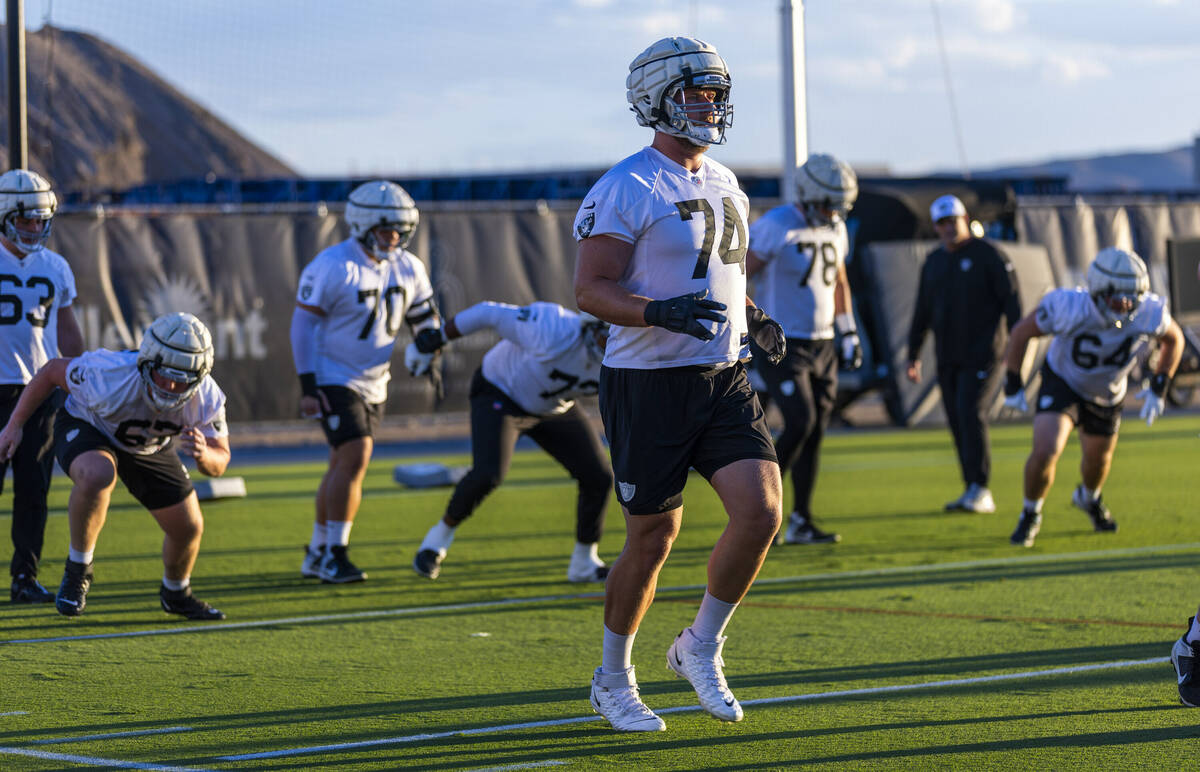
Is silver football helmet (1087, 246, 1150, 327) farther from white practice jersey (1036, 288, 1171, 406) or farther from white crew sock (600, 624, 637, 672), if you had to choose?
white crew sock (600, 624, 637, 672)

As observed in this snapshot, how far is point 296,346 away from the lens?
28.5 ft

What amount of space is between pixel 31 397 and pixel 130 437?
454mm

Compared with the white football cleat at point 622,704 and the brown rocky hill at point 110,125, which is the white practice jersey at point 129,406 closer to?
the white football cleat at point 622,704

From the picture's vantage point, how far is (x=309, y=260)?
18906 mm

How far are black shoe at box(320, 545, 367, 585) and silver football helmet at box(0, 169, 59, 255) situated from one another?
2.14 metres

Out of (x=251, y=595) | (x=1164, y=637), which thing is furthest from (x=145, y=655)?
(x=1164, y=637)

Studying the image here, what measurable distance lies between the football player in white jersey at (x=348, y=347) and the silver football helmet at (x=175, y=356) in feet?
5.01

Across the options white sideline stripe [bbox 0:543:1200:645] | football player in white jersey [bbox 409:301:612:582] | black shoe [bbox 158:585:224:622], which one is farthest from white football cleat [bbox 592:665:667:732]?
football player in white jersey [bbox 409:301:612:582]

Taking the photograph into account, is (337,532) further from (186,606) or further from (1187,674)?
(1187,674)

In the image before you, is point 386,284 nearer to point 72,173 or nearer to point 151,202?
point 72,173

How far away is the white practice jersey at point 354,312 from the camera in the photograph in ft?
28.4

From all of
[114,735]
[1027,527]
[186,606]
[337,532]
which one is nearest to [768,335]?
[114,735]

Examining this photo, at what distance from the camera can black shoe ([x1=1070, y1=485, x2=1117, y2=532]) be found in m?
10.3

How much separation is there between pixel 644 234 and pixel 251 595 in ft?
12.8
